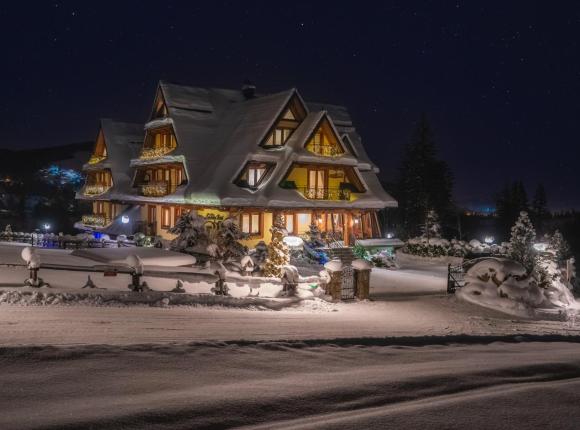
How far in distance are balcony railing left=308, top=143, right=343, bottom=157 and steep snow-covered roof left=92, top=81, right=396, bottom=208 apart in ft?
1.48

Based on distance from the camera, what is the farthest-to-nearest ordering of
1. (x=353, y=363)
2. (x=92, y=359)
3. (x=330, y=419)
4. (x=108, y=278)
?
(x=108, y=278) < (x=353, y=363) < (x=92, y=359) < (x=330, y=419)

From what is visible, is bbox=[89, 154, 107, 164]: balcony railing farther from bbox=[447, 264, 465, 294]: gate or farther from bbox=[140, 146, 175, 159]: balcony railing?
bbox=[447, 264, 465, 294]: gate

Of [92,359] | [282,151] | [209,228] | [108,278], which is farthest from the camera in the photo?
[282,151]

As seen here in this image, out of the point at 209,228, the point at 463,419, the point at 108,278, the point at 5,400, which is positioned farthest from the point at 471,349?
the point at 209,228

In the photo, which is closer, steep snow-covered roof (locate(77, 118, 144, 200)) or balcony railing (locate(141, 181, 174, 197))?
balcony railing (locate(141, 181, 174, 197))

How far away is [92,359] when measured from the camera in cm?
800

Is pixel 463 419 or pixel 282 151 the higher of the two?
pixel 282 151

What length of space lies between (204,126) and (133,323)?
29.0 meters

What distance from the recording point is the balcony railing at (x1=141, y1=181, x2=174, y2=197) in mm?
38906

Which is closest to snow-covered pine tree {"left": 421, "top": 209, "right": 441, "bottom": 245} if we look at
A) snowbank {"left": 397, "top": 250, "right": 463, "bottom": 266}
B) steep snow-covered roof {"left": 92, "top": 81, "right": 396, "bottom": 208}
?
snowbank {"left": 397, "top": 250, "right": 463, "bottom": 266}

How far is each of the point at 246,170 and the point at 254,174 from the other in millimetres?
1209

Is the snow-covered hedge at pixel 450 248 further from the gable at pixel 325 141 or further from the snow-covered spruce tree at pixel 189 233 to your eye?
the snow-covered spruce tree at pixel 189 233

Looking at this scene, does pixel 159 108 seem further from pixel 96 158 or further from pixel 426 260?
pixel 426 260

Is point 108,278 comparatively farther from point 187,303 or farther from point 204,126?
point 204,126
